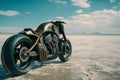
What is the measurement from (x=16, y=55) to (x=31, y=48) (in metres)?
0.53

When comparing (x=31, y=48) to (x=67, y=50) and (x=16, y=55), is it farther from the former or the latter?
(x=67, y=50)

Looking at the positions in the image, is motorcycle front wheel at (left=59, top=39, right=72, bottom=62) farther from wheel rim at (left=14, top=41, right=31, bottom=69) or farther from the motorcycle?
wheel rim at (left=14, top=41, right=31, bottom=69)

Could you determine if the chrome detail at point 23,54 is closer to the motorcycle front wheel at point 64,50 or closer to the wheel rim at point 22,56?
the wheel rim at point 22,56

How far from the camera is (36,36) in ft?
20.3

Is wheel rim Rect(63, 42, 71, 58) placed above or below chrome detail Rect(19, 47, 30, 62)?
below

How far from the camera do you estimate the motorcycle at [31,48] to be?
200 inches

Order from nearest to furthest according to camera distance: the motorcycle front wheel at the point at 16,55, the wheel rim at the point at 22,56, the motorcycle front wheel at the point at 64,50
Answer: the motorcycle front wheel at the point at 16,55 → the wheel rim at the point at 22,56 → the motorcycle front wheel at the point at 64,50

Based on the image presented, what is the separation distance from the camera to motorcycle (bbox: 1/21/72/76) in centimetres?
508

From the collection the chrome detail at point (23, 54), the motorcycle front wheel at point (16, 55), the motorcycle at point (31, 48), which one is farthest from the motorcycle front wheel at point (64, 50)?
the chrome detail at point (23, 54)

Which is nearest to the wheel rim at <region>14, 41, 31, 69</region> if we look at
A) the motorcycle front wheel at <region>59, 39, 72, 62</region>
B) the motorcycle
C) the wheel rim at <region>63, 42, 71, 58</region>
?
the motorcycle

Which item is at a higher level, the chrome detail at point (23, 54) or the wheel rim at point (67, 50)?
the chrome detail at point (23, 54)

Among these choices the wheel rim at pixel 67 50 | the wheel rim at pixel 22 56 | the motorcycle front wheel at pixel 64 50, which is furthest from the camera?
the wheel rim at pixel 67 50

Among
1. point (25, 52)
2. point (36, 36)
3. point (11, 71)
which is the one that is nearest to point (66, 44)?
point (36, 36)

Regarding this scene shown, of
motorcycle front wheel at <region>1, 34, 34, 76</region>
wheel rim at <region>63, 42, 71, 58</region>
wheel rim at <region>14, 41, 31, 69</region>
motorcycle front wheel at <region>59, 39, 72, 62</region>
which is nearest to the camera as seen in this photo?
motorcycle front wheel at <region>1, 34, 34, 76</region>
